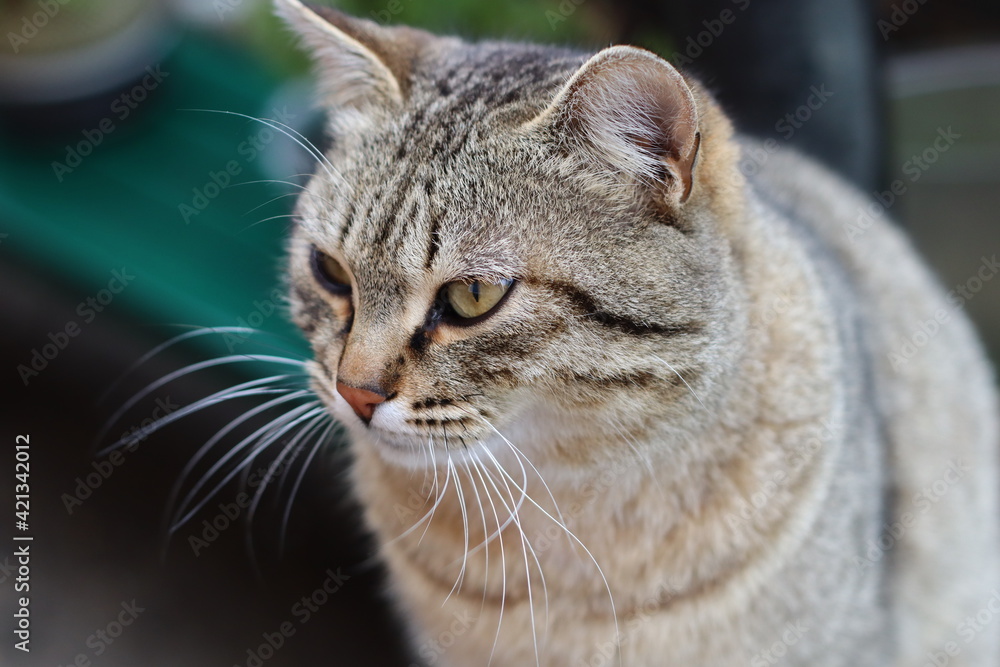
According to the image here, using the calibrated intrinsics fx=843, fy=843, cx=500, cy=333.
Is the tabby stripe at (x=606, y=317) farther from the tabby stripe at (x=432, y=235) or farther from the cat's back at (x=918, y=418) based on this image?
the cat's back at (x=918, y=418)

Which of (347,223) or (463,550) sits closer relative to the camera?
(347,223)

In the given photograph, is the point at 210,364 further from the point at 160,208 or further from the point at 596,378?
the point at 596,378

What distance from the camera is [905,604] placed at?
62.4 inches

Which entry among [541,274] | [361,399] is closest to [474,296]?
[541,274]

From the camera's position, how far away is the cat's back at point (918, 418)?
1.60 metres

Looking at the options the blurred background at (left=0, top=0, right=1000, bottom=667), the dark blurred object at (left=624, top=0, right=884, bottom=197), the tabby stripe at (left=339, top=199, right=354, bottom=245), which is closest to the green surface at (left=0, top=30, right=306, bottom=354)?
the blurred background at (left=0, top=0, right=1000, bottom=667)

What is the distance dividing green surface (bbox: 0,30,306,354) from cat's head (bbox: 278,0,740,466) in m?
0.80

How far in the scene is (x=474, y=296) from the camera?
3.44 ft

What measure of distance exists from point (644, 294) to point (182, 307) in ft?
3.95

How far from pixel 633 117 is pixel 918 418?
103cm

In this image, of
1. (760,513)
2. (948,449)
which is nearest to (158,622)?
(760,513)

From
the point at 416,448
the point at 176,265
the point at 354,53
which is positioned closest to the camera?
the point at 416,448

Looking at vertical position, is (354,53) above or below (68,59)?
above

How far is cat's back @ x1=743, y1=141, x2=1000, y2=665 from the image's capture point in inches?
62.9
